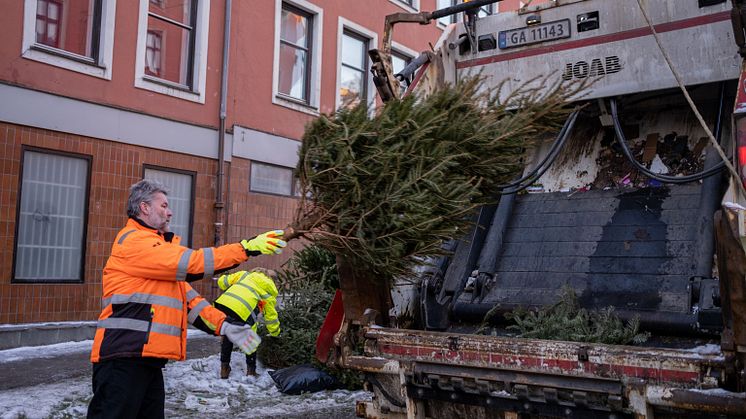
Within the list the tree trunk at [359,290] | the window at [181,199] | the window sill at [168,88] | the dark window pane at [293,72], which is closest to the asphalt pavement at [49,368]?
the window at [181,199]

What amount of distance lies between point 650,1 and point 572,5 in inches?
18.1

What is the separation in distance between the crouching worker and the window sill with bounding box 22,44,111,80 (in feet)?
12.8

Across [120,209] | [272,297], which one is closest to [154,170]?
[120,209]

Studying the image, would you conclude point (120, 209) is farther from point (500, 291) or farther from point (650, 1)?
point (650, 1)

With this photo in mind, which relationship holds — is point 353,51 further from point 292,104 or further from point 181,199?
point 181,199

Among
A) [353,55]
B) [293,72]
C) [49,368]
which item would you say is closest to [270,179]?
[293,72]

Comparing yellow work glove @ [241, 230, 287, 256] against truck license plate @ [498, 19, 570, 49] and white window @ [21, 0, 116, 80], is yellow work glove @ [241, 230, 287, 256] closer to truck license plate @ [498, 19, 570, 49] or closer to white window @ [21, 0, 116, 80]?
truck license plate @ [498, 19, 570, 49]

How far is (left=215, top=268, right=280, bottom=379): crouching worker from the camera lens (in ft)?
19.6

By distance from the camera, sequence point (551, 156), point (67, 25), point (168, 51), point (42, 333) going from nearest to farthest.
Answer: point (551, 156) → point (42, 333) → point (67, 25) → point (168, 51)

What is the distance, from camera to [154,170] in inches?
378

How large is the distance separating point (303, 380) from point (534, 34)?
123 inches

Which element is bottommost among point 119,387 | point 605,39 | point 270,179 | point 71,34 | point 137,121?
point 119,387

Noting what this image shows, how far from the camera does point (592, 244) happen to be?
12.6 ft

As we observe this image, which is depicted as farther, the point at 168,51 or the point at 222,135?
the point at 222,135
